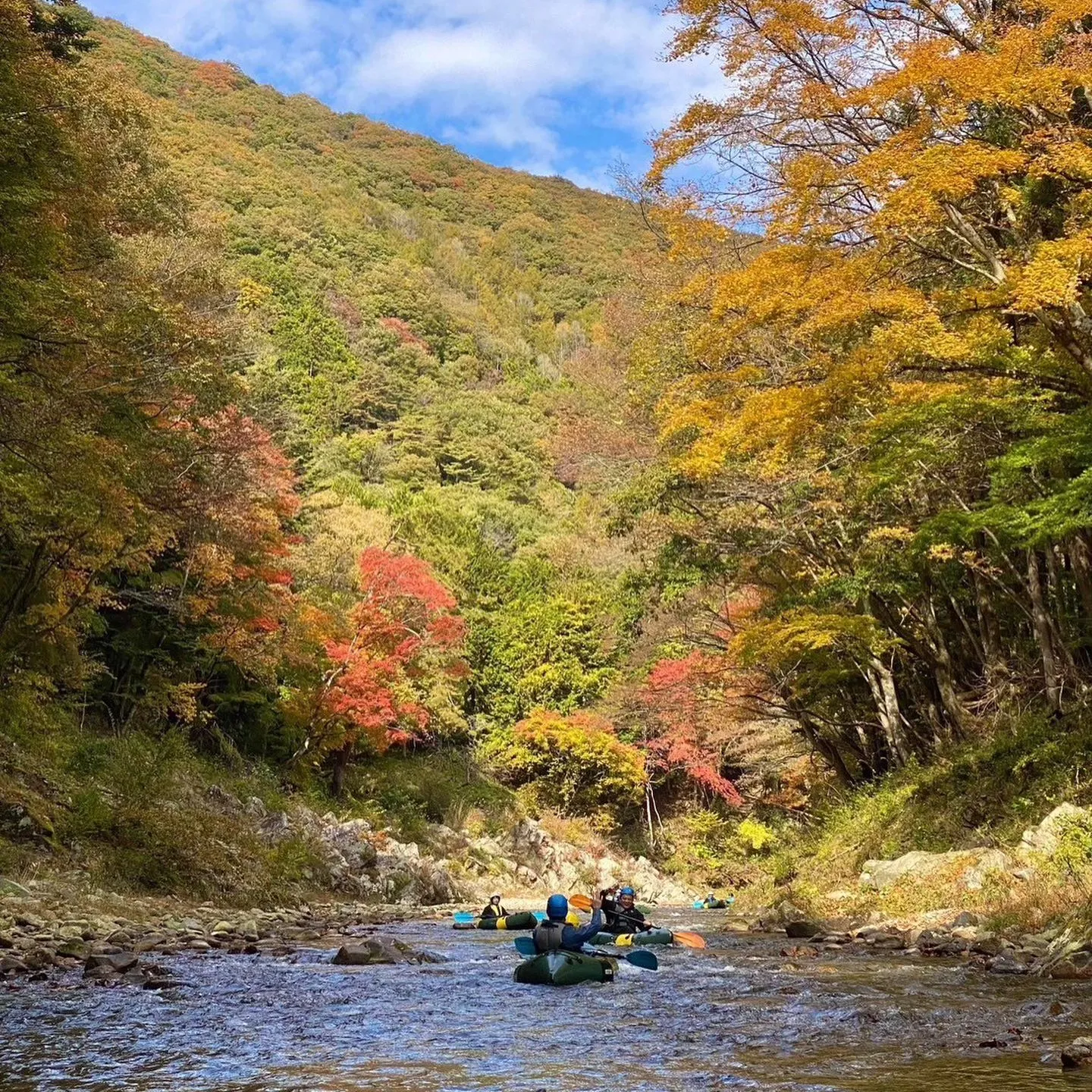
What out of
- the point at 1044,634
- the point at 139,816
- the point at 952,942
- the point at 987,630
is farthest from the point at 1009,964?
the point at 139,816

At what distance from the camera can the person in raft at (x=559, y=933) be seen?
8.61 metres

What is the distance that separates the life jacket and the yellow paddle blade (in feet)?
11.6

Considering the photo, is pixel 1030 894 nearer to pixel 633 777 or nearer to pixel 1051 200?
pixel 1051 200

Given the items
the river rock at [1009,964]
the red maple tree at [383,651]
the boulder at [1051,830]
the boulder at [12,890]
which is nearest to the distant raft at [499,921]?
the boulder at [12,890]

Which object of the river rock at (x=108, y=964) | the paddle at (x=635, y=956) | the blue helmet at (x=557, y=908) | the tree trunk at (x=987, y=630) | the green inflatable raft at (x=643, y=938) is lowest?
the green inflatable raft at (x=643, y=938)

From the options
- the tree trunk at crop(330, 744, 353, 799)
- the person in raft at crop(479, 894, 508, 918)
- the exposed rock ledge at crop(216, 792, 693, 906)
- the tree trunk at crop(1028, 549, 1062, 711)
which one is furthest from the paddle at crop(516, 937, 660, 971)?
the tree trunk at crop(330, 744, 353, 799)

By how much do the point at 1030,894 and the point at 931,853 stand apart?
119 inches

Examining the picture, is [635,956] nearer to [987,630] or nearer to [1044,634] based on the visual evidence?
[1044,634]

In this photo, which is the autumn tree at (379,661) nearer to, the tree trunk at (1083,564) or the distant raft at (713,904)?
the distant raft at (713,904)

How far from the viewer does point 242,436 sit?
19.4 meters

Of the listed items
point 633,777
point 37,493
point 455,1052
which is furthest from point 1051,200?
point 633,777

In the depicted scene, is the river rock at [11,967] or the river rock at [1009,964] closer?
the river rock at [11,967]

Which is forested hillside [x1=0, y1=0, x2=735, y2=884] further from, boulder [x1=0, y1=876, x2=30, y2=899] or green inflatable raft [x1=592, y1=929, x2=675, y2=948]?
green inflatable raft [x1=592, y1=929, x2=675, y2=948]

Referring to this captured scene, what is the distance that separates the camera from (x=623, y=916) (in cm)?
1232
